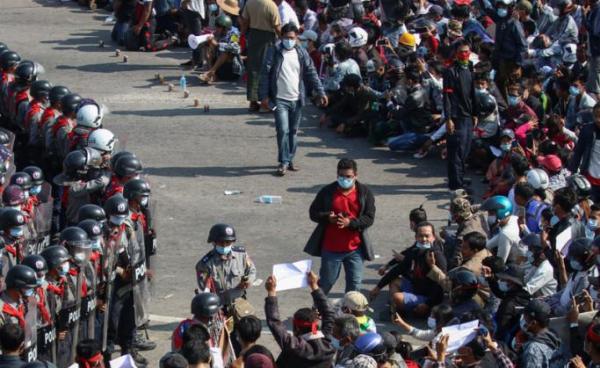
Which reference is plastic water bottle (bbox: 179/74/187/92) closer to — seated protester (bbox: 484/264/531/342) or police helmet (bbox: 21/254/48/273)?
seated protester (bbox: 484/264/531/342)

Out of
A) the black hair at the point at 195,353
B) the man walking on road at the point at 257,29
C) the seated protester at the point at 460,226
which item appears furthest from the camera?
the man walking on road at the point at 257,29

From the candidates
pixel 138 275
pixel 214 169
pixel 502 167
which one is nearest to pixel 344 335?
pixel 138 275

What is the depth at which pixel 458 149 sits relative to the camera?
1797 centimetres

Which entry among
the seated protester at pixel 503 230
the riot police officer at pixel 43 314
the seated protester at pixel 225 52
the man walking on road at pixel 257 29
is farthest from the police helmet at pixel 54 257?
the seated protester at pixel 225 52

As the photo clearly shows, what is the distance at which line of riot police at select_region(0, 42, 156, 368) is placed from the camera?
12.5 m

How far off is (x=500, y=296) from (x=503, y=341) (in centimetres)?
59

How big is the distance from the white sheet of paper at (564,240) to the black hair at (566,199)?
0.88ft

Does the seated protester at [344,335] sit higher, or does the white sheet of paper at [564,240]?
the white sheet of paper at [564,240]

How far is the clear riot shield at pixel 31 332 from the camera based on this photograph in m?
11.9

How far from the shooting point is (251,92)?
71.0ft

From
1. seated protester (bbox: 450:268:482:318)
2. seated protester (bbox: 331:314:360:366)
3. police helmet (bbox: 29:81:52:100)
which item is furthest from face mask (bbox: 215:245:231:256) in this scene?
police helmet (bbox: 29:81:52:100)

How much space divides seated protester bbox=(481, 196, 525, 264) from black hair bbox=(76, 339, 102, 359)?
4.10m

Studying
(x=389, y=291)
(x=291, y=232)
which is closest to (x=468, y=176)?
(x=291, y=232)

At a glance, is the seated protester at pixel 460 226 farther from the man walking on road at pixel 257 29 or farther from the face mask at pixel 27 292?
the man walking on road at pixel 257 29
